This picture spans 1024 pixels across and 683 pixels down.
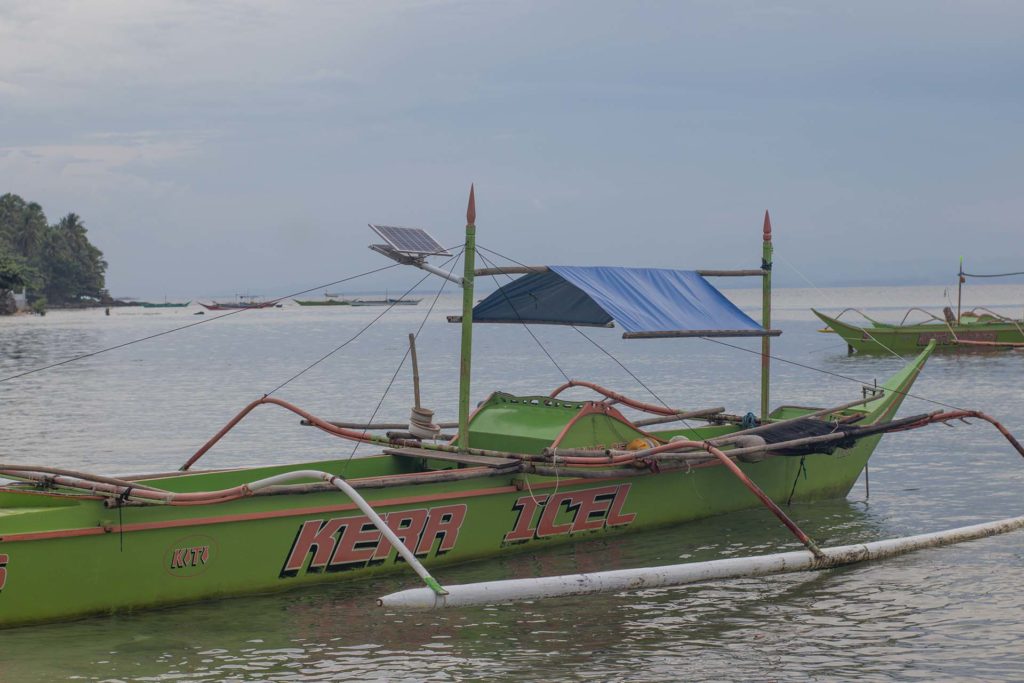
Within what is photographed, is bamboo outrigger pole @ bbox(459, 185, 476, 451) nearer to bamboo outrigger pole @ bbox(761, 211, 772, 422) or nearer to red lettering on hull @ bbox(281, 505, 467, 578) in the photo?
red lettering on hull @ bbox(281, 505, 467, 578)

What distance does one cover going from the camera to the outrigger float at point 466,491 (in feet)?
31.8

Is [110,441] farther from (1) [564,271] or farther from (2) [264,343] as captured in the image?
(2) [264,343]

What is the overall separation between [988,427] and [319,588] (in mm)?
18016

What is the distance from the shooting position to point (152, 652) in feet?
30.7

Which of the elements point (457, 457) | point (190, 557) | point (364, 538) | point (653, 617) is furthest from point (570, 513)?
point (190, 557)

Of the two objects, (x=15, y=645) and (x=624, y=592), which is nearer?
(x=15, y=645)

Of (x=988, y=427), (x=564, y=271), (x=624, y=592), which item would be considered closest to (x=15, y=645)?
(x=624, y=592)

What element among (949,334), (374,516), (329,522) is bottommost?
(329,522)

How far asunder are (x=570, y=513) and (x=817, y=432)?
3398 millimetres

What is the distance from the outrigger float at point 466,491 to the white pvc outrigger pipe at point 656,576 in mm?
31

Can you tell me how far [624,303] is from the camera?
1364 cm

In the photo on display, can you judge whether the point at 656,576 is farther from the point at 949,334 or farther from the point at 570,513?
the point at 949,334

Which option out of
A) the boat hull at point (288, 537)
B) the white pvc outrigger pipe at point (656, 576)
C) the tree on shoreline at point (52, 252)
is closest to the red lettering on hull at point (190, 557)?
the boat hull at point (288, 537)

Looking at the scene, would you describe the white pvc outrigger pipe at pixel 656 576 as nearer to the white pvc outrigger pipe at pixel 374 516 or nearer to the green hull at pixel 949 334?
the white pvc outrigger pipe at pixel 374 516
